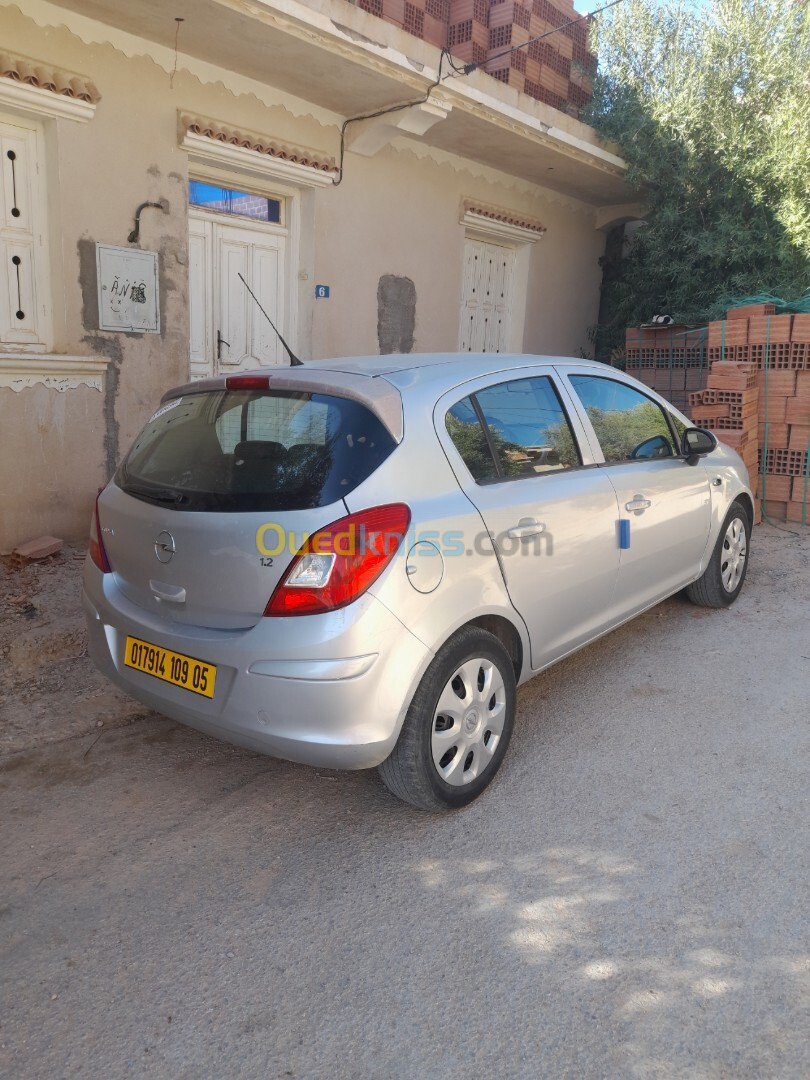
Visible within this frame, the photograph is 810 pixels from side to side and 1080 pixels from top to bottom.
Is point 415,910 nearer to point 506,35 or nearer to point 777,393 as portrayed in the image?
point 777,393

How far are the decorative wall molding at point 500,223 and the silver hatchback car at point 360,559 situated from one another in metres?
5.95

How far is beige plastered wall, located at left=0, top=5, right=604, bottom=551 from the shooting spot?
5.51m

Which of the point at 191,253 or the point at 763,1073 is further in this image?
the point at 191,253

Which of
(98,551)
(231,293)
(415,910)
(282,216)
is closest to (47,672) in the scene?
(98,551)

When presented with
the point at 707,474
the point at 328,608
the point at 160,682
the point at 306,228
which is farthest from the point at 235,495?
the point at 306,228

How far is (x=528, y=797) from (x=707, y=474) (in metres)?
2.43

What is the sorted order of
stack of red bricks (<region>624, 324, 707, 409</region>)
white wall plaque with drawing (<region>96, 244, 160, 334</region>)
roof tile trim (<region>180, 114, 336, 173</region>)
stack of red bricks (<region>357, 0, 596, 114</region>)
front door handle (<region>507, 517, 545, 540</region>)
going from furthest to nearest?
Answer: stack of red bricks (<region>624, 324, 707, 409</region>) < stack of red bricks (<region>357, 0, 596, 114</region>) < roof tile trim (<region>180, 114, 336, 173</region>) < white wall plaque with drawing (<region>96, 244, 160, 334</region>) < front door handle (<region>507, 517, 545, 540</region>)

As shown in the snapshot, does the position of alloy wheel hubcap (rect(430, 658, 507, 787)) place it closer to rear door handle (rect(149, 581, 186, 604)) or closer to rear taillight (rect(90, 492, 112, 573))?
rear door handle (rect(149, 581, 186, 604))

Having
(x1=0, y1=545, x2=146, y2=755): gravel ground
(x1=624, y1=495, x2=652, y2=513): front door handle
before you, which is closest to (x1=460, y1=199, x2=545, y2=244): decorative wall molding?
(x1=624, y1=495, x2=652, y2=513): front door handle

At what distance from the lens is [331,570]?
2.34 m

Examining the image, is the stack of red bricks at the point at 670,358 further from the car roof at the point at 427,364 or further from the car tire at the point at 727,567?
the car roof at the point at 427,364

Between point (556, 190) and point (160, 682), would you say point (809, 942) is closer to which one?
point (160, 682)

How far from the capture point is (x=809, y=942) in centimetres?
215

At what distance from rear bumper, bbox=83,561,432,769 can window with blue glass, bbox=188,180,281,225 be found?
17.3 feet
